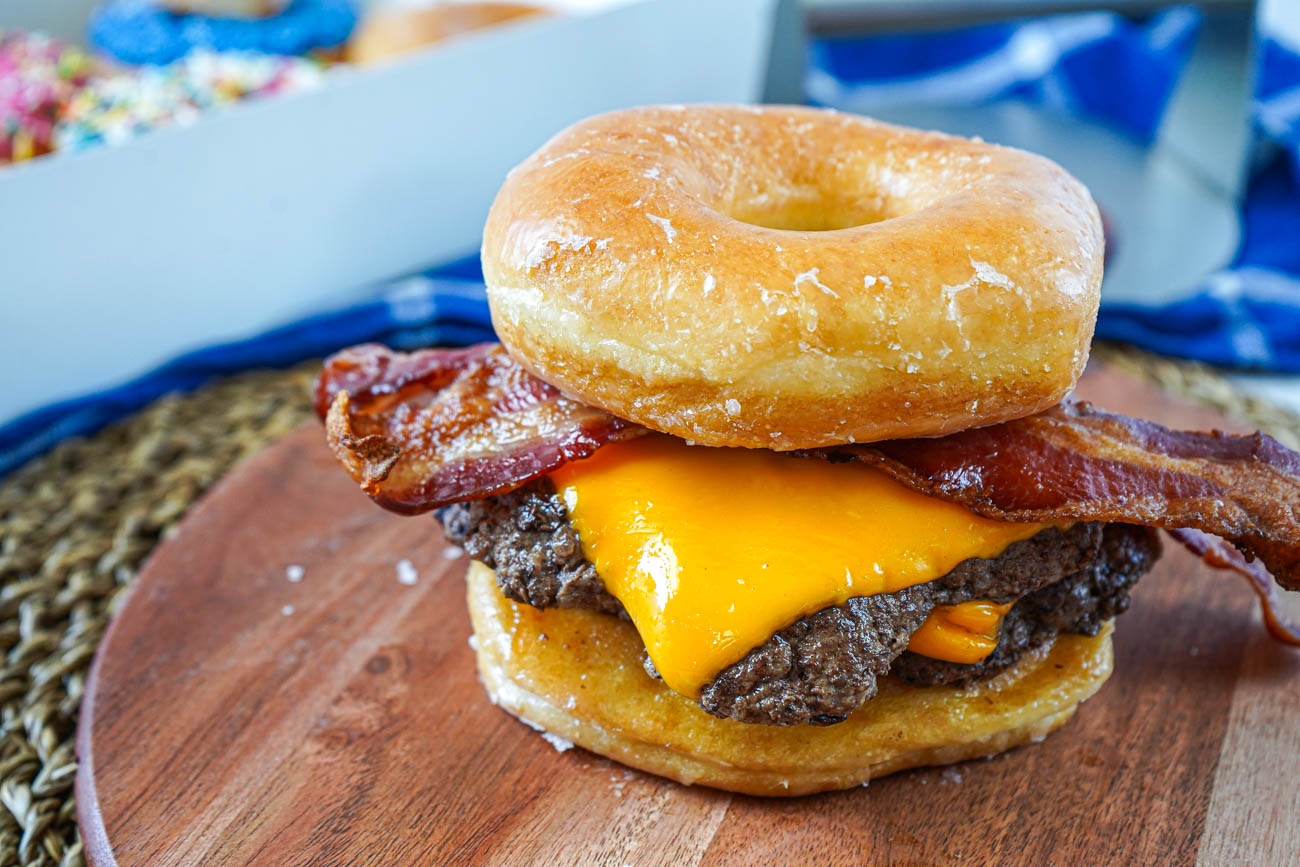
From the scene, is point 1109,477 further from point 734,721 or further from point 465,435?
point 465,435

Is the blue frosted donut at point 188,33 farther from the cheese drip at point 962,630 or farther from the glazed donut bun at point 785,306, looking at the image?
the cheese drip at point 962,630

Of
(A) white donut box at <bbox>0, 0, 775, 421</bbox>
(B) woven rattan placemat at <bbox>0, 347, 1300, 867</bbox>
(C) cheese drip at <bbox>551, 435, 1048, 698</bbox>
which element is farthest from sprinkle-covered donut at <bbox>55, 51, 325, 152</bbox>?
(C) cheese drip at <bbox>551, 435, 1048, 698</bbox>

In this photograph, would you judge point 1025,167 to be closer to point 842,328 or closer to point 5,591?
point 842,328

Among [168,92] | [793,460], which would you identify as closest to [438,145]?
[168,92]

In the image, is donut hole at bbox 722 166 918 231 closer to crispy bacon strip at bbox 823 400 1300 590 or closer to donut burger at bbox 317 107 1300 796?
donut burger at bbox 317 107 1300 796

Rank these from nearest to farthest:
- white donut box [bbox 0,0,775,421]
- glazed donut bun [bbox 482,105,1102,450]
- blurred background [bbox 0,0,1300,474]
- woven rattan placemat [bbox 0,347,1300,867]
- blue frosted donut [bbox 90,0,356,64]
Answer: glazed donut bun [bbox 482,105,1102,450] < woven rattan placemat [bbox 0,347,1300,867] < white donut box [bbox 0,0,775,421] < blurred background [bbox 0,0,1300,474] < blue frosted donut [bbox 90,0,356,64]

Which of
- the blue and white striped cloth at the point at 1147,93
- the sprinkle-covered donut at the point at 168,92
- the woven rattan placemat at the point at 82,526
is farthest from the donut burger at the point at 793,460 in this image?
the sprinkle-covered donut at the point at 168,92
